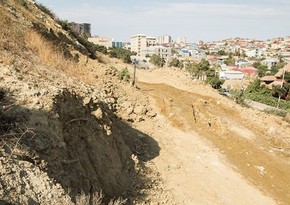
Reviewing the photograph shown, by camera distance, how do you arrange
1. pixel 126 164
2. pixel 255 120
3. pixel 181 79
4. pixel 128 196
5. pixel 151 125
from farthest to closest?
pixel 181 79, pixel 255 120, pixel 151 125, pixel 126 164, pixel 128 196

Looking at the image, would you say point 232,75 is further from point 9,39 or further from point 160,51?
point 9,39

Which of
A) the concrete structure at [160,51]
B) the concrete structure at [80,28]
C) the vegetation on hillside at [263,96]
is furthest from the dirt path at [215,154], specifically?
the concrete structure at [160,51]

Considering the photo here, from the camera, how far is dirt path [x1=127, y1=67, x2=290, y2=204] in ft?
29.7

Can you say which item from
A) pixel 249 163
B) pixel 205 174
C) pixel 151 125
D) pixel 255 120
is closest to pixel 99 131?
pixel 205 174

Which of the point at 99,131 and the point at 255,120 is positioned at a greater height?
the point at 99,131

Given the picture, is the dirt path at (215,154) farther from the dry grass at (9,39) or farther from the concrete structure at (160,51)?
the concrete structure at (160,51)

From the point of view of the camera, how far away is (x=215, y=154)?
1141 centimetres

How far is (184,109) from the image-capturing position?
14.6 metres

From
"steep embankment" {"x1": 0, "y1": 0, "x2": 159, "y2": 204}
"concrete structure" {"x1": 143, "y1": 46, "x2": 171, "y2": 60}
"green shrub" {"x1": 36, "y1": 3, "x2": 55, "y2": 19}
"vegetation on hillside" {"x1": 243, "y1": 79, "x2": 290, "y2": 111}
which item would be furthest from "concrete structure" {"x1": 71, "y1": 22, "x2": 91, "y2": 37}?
"concrete structure" {"x1": 143, "y1": 46, "x2": 171, "y2": 60}

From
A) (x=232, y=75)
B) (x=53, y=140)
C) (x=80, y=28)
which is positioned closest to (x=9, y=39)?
(x=53, y=140)

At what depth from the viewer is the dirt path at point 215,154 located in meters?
9.05

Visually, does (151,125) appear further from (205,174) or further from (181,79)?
(181,79)

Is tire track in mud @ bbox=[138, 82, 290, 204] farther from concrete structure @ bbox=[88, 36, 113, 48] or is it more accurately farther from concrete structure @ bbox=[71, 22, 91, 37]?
concrete structure @ bbox=[88, 36, 113, 48]

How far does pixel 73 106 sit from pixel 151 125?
636 cm
